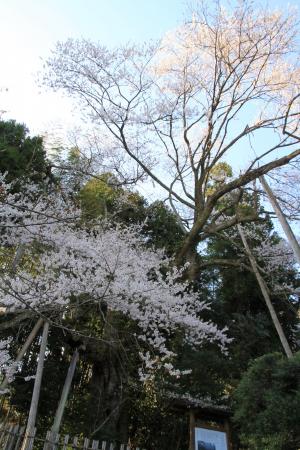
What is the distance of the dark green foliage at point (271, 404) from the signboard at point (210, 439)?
1356 millimetres

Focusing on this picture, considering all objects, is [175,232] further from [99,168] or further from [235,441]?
[235,441]

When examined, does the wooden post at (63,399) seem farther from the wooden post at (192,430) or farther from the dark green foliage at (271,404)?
the dark green foliage at (271,404)

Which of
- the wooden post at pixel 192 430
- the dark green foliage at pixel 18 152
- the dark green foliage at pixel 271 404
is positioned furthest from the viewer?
the dark green foliage at pixel 18 152

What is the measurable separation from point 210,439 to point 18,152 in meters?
5.81

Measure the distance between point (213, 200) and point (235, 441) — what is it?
14.5 feet

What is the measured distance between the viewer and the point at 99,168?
371 inches

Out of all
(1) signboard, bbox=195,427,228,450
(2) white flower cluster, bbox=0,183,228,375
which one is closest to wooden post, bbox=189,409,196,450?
(1) signboard, bbox=195,427,228,450

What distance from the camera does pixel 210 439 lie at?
5816mm

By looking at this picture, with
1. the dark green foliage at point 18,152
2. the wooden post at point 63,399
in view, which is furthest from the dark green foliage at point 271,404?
the dark green foliage at point 18,152

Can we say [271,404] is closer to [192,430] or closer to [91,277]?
[192,430]

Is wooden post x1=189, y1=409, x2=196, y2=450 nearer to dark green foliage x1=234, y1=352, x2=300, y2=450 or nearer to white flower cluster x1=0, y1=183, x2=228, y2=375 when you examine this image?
white flower cluster x1=0, y1=183, x2=228, y2=375

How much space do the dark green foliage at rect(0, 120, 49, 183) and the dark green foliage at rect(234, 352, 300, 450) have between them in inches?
193

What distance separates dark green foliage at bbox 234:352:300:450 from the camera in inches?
155

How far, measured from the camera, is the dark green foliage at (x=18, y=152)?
7137 millimetres
